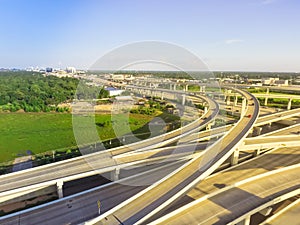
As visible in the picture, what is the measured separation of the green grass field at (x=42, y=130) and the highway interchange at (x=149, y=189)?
7.27 metres

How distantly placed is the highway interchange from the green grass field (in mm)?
7274

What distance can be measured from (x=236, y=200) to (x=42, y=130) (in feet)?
63.0

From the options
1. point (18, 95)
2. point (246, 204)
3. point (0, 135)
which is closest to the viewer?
point (246, 204)

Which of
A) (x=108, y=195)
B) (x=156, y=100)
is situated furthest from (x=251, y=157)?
(x=156, y=100)

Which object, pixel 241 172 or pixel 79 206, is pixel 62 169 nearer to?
pixel 79 206

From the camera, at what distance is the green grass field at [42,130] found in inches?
676

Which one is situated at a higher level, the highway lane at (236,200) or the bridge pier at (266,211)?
the highway lane at (236,200)

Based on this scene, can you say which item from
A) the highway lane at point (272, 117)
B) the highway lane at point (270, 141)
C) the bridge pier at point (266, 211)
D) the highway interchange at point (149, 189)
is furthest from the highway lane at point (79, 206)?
the highway lane at point (272, 117)

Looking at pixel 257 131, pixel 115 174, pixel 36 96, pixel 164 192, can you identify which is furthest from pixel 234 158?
pixel 36 96

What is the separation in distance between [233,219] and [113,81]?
37284 mm

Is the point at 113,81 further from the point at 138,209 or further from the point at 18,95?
the point at 138,209

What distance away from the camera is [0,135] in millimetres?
20578

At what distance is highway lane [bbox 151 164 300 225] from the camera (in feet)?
26.1

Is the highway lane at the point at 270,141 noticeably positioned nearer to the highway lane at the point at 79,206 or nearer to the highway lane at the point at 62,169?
the highway lane at the point at 62,169
